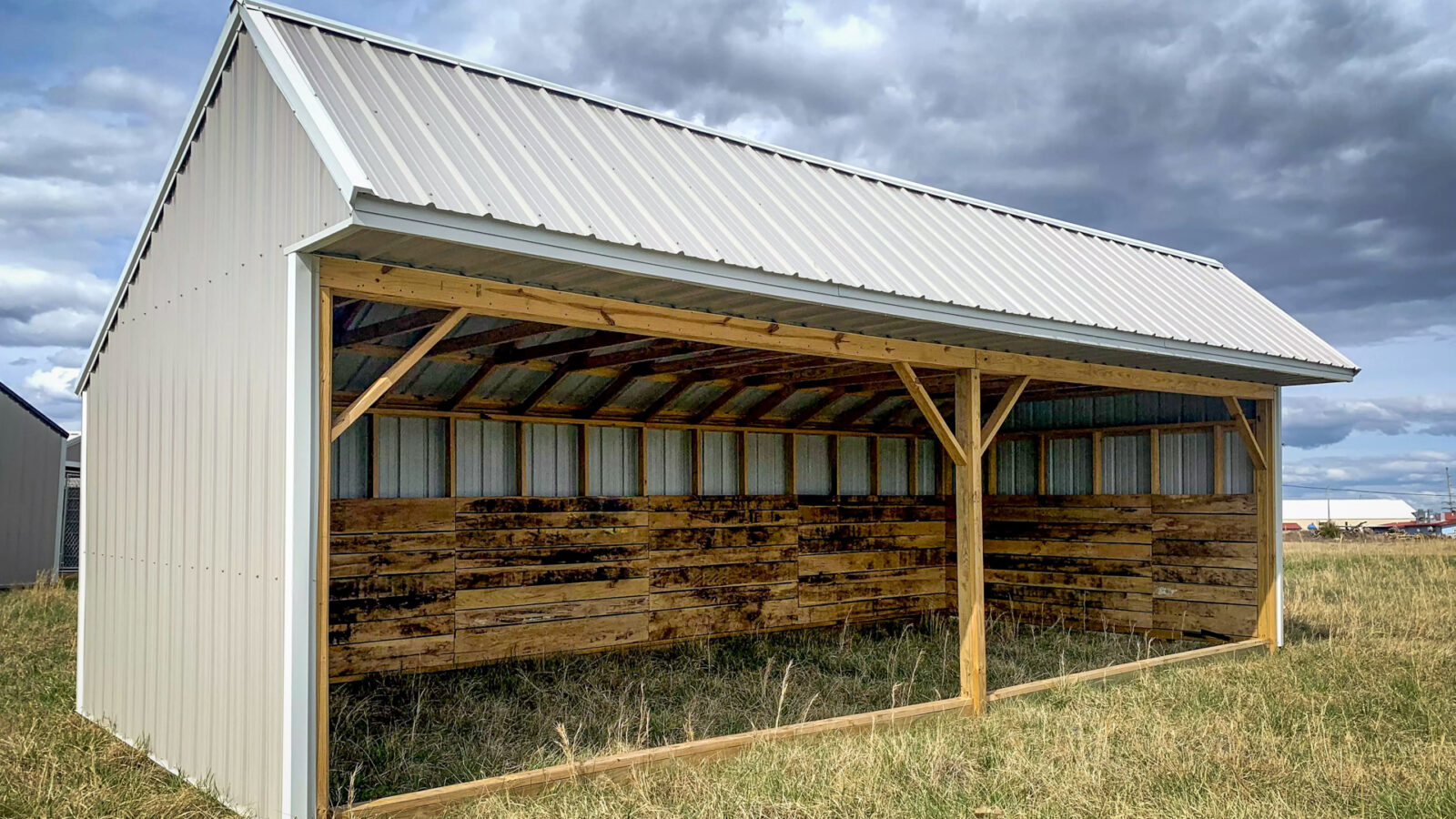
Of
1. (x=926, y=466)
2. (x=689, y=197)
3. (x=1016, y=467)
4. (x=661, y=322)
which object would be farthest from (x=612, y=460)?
(x=1016, y=467)

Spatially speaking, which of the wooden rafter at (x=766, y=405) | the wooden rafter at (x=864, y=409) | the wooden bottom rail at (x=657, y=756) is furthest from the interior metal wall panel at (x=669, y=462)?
the wooden bottom rail at (x=657, y=756)

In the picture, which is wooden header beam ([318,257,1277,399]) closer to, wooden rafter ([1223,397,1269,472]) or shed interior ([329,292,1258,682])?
shed interior ([329,292,1258,682])

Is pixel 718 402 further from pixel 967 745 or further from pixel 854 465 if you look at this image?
pixel 967 745

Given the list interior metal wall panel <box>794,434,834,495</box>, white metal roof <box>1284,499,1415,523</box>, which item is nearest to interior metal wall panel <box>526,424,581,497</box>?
interior metal wall panel <box>794,434,834,495</box>

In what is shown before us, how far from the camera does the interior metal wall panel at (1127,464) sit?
457 inches

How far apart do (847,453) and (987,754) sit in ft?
21.4

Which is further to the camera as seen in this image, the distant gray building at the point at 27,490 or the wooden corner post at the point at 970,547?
the distant gray building at the point at 27,490

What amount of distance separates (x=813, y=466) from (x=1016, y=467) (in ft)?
7.82

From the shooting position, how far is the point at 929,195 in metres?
9.17

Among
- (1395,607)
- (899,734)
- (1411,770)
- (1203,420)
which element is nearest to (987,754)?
(899,734)

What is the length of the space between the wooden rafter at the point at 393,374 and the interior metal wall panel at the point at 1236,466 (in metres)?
8.24

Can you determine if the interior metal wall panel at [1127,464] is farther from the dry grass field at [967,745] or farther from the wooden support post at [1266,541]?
the dry grass field at [967,745]

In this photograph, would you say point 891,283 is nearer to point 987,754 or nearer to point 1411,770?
point 987,754

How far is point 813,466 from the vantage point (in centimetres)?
1241
